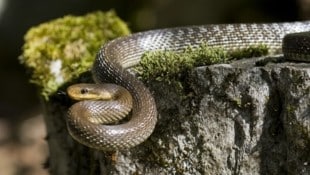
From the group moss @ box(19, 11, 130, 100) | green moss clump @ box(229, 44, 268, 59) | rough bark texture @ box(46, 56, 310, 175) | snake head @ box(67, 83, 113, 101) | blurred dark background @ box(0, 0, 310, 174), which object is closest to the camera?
rough bark texture @ box(46, 56, 310, 175)

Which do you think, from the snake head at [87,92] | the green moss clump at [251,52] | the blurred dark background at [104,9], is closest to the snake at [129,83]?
the snake head at [87,92]

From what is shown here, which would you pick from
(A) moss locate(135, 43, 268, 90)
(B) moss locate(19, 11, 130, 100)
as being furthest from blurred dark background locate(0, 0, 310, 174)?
(A) moss locate(135, 43, 268, 90)

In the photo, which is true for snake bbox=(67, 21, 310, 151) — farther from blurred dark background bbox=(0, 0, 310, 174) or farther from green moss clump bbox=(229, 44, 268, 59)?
blurred dark background bbox=(0, 0, 310, 174)

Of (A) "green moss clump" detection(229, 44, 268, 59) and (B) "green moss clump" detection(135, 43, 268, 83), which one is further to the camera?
(A) "green moss clump" detection(229, 44, 268, 59)

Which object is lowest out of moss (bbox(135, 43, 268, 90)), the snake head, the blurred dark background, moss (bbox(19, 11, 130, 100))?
the blurred dark background

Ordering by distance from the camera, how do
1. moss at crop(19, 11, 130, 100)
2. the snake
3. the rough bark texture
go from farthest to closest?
moss at crop(19, 11, 130, 100) → the snake → the rough bark texture

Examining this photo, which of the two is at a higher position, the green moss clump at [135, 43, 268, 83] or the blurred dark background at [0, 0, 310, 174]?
the green moss clump at [135, 43, 268, 83]

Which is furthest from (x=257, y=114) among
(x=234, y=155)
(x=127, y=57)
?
(x=127, y=57)
